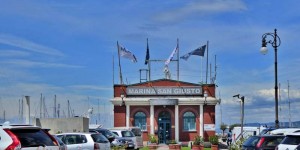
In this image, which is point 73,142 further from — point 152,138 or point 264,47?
point 152,138

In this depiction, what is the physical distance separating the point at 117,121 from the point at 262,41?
29.0m

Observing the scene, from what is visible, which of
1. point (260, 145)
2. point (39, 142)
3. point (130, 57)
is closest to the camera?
point (39, 142)

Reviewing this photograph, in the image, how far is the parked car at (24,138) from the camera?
11.4 m

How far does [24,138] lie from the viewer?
38.7ft

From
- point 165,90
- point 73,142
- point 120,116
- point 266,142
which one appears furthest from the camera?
point 165,90

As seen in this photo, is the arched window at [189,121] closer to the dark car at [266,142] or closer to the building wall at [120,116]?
the building wall at [120,116]

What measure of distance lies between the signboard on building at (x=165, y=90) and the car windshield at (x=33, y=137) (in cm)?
4469

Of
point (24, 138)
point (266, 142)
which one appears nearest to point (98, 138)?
point (266, 142)

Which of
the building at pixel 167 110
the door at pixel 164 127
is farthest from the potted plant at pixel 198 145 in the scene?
the door at pixel 164 127

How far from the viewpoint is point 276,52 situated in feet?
96.0

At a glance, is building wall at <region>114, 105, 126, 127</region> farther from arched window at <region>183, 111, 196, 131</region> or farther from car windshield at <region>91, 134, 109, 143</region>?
car windshield at <region>91, 134, 109, 143</region>

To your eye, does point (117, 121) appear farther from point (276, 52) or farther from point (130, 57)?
point (276, 52)

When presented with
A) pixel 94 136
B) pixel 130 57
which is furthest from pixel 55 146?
pixel 130 57

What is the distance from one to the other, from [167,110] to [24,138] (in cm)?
4523
